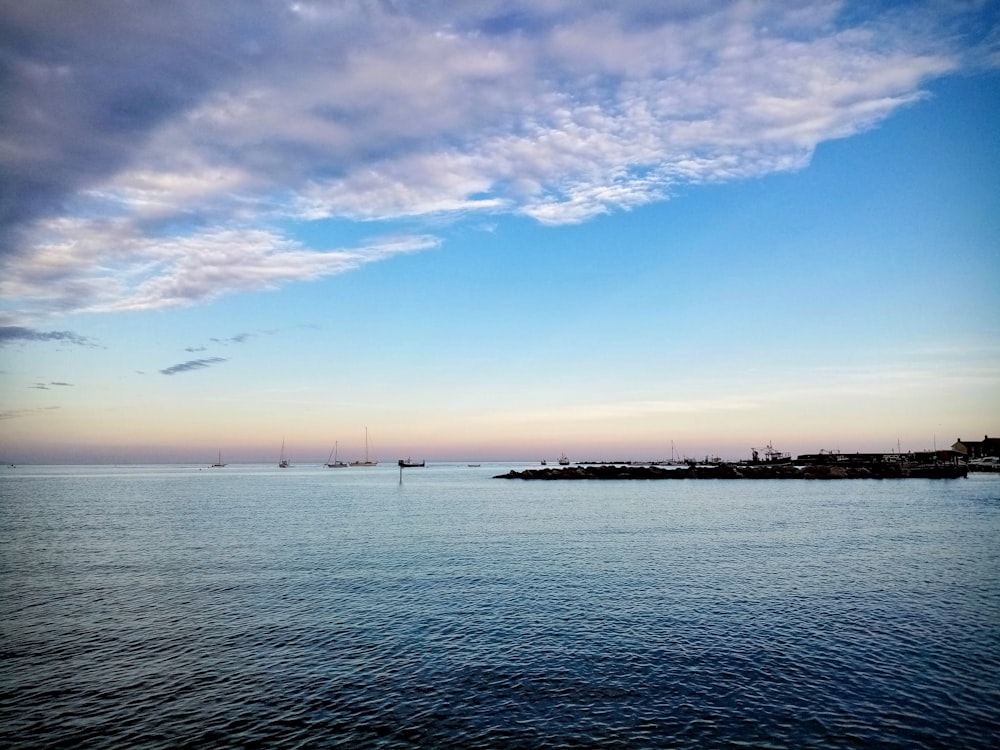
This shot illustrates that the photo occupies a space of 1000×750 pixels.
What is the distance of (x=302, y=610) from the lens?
3428 centimetres

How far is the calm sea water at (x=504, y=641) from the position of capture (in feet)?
65.2

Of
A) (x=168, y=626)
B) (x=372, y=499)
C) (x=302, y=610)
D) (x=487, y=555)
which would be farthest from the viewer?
(x=372, y=499)

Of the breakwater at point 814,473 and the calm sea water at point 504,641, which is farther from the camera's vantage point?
the breakwater at point 814,473

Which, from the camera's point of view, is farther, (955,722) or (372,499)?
(372,499)

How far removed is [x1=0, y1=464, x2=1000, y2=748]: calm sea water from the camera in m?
19.9

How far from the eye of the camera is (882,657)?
26.0 meters

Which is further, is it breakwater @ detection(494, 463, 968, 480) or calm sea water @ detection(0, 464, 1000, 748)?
breakwater @ detection(494, 463, 968, 480)

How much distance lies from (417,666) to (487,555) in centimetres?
2742

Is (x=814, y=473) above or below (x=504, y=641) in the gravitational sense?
above

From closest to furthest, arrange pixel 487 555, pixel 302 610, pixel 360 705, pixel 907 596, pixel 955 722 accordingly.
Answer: pixel 955 722
pixel 360 705
pixel 302 610
pixel 907 596
pixel 487 555

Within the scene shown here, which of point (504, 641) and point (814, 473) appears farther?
point (814, 473)

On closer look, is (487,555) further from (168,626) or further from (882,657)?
(882,657)

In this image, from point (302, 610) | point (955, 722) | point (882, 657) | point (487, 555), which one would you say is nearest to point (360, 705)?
point (302, 610)

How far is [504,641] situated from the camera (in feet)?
93.2
